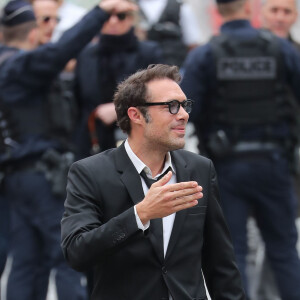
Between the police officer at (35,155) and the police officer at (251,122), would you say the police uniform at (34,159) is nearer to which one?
the police officer at (35,155)

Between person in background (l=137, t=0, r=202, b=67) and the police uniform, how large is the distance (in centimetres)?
184

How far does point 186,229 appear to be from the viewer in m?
3.68

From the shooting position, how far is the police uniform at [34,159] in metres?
5.96

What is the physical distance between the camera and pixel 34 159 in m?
6.09

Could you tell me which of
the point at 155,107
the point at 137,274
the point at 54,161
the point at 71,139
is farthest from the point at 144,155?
the point at 71,139

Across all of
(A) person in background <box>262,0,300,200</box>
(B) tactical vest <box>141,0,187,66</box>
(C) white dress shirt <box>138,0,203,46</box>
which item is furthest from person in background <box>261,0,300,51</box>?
(C) white dress shirt <box>138,0,203,46</box>

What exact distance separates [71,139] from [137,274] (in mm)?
3012

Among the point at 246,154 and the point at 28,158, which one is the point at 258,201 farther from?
the point at 28,158

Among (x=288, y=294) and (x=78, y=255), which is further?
(x=288, y=294)

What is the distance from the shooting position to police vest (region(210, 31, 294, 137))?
607 cm

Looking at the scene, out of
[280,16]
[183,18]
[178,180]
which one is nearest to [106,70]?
[280,16]

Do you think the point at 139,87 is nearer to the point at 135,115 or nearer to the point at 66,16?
the point at 135,115

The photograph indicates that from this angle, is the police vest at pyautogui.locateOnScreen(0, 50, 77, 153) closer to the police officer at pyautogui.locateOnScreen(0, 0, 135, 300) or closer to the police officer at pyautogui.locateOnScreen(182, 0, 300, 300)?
the police officer at pyautogui.locateOnScreen(0, 0, 135, 300)

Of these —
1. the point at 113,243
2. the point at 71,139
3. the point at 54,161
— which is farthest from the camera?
the point at 71,139
